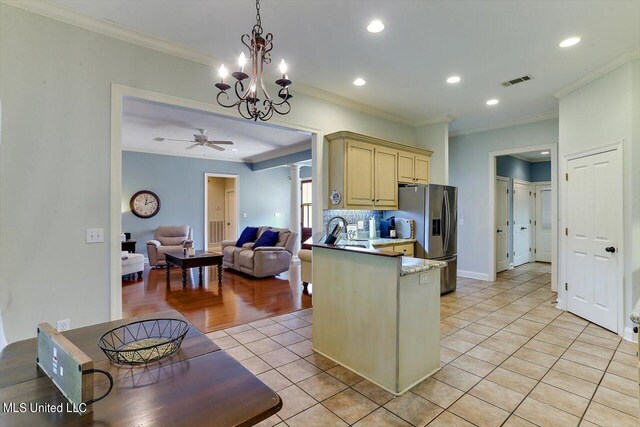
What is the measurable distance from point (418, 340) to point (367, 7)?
2627 mm

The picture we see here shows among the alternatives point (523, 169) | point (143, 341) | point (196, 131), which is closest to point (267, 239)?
point (196, 131)

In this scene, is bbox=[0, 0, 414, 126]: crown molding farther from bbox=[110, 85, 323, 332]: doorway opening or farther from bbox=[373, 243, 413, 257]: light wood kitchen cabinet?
bbox=[373, 243, 413, 257]: light wood kitchen cabinet

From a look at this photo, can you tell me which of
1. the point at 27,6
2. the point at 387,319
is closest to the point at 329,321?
the point at 387,319

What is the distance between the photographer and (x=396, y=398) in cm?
218

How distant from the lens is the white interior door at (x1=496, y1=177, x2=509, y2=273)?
21.4 ft

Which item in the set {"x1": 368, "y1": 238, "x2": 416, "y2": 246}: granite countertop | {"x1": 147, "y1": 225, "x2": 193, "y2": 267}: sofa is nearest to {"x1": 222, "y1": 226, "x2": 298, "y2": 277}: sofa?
{"x1": 147, "y1": 225, "x2": 193, "y2": 267}: sofa

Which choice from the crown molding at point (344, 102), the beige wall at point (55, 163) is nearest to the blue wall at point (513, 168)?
the crown molding at point (344, 102)

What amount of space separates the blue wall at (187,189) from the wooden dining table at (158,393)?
7.30 metres

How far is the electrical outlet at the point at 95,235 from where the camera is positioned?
265 centimetres

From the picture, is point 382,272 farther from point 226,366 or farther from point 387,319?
point 226,366

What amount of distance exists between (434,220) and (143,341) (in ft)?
14.1

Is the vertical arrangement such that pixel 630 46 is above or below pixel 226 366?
above

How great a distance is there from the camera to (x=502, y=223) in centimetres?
667

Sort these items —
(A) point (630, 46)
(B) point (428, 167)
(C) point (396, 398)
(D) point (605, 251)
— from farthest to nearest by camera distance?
(B) point (428, 167), (D) point (605, 251), (A) point (630, 46), (C) point (396, 398)
